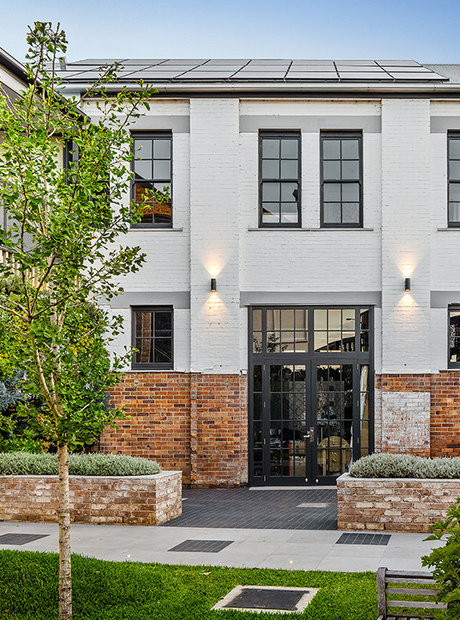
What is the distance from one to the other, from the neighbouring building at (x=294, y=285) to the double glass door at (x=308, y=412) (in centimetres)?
3

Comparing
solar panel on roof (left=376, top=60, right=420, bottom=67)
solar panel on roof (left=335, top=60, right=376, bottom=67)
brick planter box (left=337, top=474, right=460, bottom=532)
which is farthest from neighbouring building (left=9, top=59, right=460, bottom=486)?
brick planter box (left=337, top=474, right=460, bottom=532)

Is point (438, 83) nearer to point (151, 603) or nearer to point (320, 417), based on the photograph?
point (320, 417)

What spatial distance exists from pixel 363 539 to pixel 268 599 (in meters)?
3.33

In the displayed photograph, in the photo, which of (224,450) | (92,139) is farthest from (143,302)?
(92,139)

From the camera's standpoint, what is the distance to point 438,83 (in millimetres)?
17906

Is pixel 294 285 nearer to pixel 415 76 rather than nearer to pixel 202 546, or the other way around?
pixel 415 76

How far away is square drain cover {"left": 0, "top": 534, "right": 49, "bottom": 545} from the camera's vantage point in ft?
38.4

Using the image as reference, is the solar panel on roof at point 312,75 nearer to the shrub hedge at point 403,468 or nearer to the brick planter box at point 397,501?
the shrub hedge at point 403,468

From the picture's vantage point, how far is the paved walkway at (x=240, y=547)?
10219mm

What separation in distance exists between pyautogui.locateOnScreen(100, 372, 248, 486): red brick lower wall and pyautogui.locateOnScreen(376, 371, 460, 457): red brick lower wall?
3.09 m

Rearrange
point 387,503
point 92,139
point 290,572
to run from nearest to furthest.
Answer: point 92,139
point 290,572
point 387,503

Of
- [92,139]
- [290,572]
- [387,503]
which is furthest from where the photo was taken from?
[387,503]

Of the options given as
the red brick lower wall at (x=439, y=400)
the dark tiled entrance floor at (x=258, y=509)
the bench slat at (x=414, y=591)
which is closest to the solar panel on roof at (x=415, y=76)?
the red brick lower wall at (x=439, y=400)

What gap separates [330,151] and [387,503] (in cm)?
864
